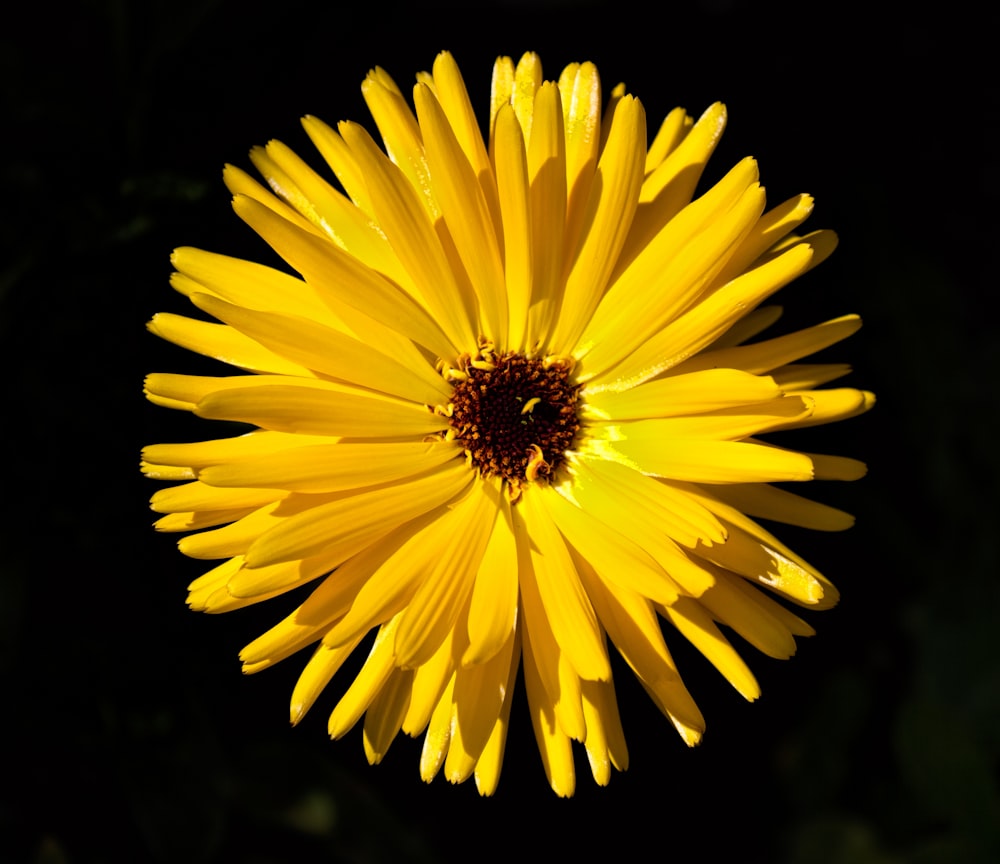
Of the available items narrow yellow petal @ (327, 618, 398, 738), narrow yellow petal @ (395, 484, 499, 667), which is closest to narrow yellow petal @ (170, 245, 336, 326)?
narrow yellow petal @ (395, 484, 499, 667)

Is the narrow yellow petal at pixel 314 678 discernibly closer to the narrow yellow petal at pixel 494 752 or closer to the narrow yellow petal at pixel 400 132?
the narrow yellow petal at pixel 494 752

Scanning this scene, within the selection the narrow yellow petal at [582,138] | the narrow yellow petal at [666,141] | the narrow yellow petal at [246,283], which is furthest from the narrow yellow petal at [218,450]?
the narrow yellow petal at [666,141]

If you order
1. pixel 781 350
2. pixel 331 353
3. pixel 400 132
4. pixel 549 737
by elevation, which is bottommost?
pixel 549 737

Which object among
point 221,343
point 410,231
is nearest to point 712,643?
point 410,231

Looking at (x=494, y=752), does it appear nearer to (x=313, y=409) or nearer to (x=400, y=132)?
(x=313, y=409)

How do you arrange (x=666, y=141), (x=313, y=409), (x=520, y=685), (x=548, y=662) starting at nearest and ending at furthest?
(x=313, y=409) < (x=548, y=662) < (x=666, y=141) < (x=520, y=685)

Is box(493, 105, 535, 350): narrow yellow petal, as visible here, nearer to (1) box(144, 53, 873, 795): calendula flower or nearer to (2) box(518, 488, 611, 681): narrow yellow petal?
(1) box(144, 53, 873, 795): calendula flower

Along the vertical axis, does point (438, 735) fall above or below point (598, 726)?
above
